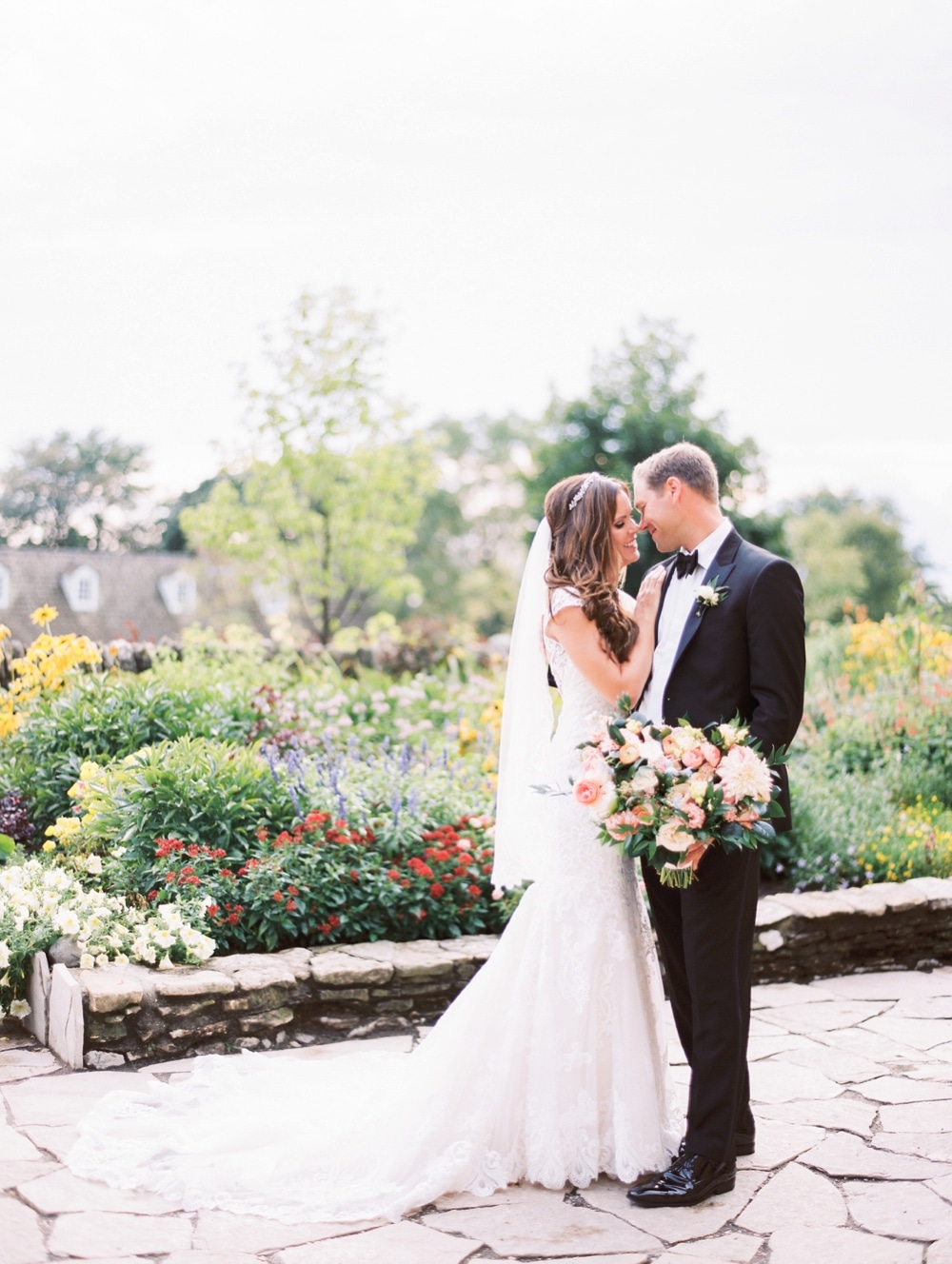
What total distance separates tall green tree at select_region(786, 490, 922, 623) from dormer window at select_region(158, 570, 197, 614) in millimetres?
17699

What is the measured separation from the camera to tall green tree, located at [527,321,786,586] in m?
15.3

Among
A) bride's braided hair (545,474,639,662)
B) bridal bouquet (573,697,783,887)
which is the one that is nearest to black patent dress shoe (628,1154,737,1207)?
bridal bouquet (573,697,783,887)

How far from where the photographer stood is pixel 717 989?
3229 mm

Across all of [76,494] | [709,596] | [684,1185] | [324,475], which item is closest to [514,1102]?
Answer: [684,1185]

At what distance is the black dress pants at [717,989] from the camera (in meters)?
3.21

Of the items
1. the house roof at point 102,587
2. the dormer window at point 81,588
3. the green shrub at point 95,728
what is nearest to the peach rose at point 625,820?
the green shrub at point 95,728

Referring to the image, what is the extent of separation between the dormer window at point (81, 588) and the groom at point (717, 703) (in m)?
21.9

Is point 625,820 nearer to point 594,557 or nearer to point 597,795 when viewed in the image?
point 597,795

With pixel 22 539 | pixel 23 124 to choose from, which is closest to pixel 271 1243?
pixel 23 124

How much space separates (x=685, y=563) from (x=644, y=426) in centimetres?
1252

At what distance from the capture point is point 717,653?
3287 mm

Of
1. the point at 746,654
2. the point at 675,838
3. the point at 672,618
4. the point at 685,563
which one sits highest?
the point at 685,563

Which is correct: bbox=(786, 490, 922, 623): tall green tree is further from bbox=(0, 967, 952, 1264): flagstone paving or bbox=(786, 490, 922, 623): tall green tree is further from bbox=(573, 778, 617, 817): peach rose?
bbox=(573, 778, 617, 817): peach rose

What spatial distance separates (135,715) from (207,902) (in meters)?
2.11
